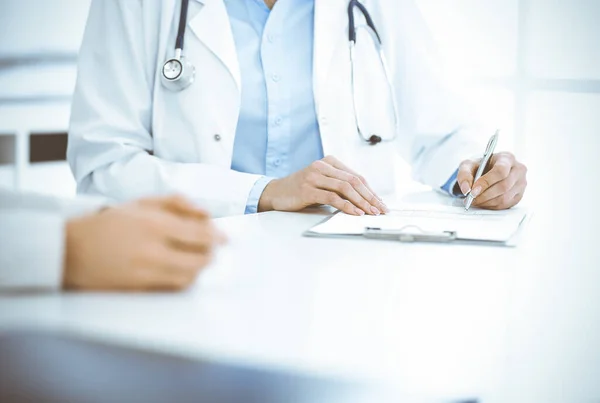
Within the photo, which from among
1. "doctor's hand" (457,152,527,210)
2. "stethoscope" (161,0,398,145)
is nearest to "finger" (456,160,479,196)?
"doctor's hand" (457,152,527,210)

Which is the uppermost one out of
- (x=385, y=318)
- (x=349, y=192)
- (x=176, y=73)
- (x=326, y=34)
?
(x=326, y=34)

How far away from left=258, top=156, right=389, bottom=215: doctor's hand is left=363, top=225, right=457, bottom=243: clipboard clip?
0.16 m

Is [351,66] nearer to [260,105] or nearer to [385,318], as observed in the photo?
[260,105]

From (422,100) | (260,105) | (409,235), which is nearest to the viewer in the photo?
(409,235)

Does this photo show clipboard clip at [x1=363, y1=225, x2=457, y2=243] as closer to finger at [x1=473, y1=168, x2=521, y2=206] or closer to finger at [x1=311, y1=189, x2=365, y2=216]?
finger at [x1=311, y1=189, x2=365, y2=216]

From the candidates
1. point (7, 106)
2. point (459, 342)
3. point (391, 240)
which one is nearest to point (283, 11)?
point (391, 240)

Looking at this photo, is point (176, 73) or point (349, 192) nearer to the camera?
point (349, 192)

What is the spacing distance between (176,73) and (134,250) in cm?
75

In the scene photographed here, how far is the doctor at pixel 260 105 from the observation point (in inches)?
44.7

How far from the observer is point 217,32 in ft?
4.18

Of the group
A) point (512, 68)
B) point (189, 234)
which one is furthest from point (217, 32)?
point (512, 68)

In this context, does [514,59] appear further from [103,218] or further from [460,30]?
[103,218]

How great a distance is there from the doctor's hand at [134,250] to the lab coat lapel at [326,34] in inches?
32.5

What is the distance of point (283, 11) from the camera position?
4.46ft
